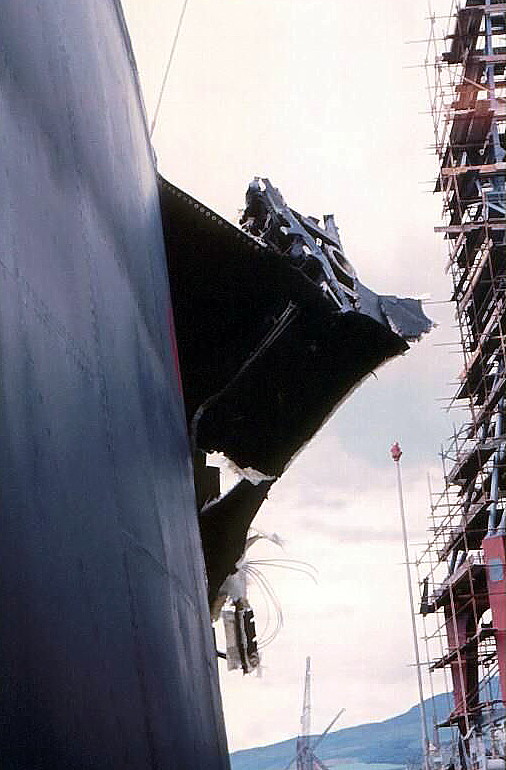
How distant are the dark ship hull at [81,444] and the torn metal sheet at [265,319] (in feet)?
13.8

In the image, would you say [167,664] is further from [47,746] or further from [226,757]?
[226,757]

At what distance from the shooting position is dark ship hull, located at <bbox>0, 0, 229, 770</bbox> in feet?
9.62

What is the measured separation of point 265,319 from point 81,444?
8278 mm

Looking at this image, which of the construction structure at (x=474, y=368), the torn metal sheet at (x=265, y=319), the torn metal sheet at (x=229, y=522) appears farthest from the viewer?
the construction structure at (x=474, y=368)

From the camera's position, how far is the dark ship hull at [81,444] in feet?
9.62

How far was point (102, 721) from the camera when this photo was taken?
351 cm

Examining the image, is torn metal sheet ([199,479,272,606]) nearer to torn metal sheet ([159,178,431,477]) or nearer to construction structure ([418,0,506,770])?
torn metal sheet ([159,178,431,477])

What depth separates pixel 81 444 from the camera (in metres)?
3.76

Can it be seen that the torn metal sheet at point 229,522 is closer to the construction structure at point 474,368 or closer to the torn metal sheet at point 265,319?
the torn metal sheet at point 265,319

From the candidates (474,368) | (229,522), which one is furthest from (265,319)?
(474,368)

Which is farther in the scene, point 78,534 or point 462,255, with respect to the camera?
point 462,255

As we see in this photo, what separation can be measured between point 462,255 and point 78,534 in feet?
157

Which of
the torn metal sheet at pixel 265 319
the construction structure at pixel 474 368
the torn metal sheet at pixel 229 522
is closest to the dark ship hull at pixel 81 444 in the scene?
the torn metal sheet at pixel 265 319

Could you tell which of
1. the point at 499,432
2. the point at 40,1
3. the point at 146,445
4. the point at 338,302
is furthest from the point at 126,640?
the point at 499,432
